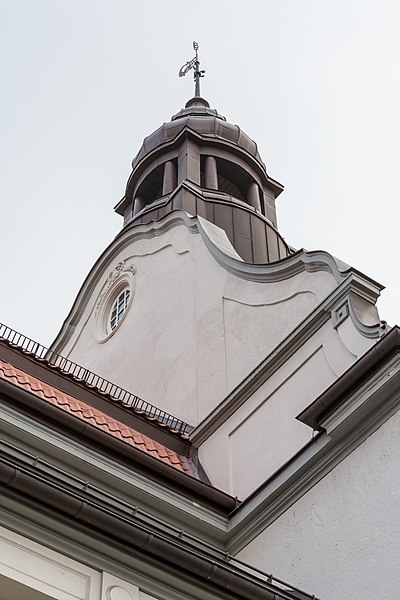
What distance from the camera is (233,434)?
10.2 meters

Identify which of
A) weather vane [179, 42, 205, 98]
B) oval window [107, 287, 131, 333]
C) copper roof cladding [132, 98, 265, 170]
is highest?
weather vane [179, 42, 205, 98]

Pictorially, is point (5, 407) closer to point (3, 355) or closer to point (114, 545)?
point (3, 355)

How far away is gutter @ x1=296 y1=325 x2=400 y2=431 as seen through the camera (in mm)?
8117

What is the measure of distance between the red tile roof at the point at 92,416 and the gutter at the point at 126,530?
314 cm

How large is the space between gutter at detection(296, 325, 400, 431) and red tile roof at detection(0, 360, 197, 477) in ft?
5.65

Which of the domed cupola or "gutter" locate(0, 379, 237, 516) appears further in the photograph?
the domed cupola

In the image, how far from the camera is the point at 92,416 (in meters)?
9.56

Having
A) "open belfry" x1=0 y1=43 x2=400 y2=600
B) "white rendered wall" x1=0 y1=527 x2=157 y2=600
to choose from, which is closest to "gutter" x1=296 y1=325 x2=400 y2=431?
"open belfry" x1=0 y1=43 x2=400 y2=600

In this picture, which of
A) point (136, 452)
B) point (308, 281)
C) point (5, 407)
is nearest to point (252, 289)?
point (308, 281)

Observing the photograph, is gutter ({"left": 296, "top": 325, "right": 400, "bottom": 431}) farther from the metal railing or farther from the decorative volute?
the decorative volute

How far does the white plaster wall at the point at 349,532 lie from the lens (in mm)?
7621

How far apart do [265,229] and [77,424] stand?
25.0ft

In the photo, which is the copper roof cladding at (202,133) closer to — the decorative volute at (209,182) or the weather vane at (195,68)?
the decorative volute at (209,182)

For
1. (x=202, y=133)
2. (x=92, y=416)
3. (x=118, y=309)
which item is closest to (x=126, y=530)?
(x=92, y=416)
